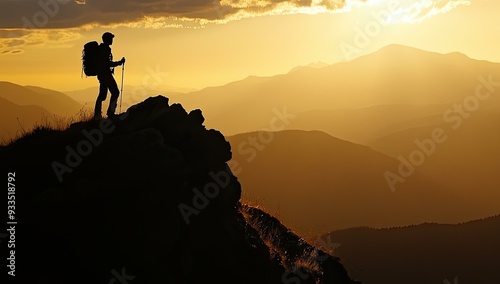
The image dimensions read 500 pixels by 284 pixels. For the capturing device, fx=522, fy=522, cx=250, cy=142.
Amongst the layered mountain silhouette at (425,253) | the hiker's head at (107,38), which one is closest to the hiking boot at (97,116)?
the hiker's head at (107,38)

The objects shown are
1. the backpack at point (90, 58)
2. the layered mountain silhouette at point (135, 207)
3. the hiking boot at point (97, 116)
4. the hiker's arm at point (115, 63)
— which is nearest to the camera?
the layered mountain silhouette at point (135, 207)

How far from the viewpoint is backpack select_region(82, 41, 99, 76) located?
1691 centimetres

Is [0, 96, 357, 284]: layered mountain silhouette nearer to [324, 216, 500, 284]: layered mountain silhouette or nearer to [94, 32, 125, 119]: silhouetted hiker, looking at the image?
[94, 32, 125, 119]: silhouetted hiker

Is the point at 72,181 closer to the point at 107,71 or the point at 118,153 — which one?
the point at 118,153

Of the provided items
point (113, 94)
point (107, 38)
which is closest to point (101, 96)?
point (113, 94)

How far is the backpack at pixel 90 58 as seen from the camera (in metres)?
16.9

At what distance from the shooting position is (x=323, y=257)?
2030 centimetres

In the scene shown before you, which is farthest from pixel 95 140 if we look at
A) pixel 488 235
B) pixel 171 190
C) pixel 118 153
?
pixel 488 235

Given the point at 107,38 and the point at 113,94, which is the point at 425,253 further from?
the point at 107,38

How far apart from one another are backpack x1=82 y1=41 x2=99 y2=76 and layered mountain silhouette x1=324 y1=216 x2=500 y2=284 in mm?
89055

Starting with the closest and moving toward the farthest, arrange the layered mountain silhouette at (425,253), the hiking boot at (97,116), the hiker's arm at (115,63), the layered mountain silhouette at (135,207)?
1. the layered mountain silhouette at (135,207)
2. the hiking boot at (97,116)
3. the hiker's arm at (115,63)
4. the layered mountain silhouette at (425,253)

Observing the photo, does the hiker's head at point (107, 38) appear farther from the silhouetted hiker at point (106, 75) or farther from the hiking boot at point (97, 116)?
the hiking boot at point (97, 116)

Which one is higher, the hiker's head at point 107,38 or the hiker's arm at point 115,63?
the hiker's head at point 107,38

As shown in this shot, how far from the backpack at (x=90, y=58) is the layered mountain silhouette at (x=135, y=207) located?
1.97 meters
